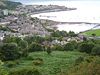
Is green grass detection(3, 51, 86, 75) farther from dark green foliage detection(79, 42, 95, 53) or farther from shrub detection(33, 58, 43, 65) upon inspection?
dark green foliage detection(79, 42, 95, 53)

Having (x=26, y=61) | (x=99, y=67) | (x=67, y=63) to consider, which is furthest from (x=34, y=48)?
(x=99, y=67)

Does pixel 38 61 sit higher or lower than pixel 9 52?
lower

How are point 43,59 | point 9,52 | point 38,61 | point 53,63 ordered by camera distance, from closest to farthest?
point 53,63 → point 38,61 → point 43,59 → point 9,52

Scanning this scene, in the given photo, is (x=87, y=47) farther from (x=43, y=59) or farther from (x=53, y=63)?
(x=53, y=63)

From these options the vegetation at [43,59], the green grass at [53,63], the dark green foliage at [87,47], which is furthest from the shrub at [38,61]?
the dark green foliage at [87,47]

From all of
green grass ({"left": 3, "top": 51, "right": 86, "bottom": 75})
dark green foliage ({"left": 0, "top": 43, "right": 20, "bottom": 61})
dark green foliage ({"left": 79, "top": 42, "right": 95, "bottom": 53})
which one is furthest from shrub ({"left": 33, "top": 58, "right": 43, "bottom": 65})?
dark green foliage ({"left": 79, "top": 42, "right": 95, "bottom": 53})

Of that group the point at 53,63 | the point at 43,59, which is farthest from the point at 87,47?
the point at 53,63

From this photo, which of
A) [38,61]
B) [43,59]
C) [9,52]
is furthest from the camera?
[9,52]

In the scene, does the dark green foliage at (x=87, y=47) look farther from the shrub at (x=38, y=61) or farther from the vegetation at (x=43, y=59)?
the shrub at (x=38, y=61)

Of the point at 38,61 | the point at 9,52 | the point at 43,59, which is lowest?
the point at 43,59

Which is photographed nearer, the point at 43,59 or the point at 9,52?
the point at 43,59
